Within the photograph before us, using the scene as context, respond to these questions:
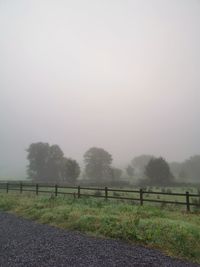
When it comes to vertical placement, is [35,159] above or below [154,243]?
above

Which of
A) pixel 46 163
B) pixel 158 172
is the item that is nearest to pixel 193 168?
pixel 158 172

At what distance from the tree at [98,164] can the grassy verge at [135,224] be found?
71.7 metres

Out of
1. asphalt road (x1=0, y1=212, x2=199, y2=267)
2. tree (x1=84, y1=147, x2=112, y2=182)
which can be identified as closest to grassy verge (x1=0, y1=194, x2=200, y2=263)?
asphalt road (x1=0, y1=212, x2=199, y2=267)

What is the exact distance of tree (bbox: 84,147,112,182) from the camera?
303ft

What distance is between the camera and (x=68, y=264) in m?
9.33

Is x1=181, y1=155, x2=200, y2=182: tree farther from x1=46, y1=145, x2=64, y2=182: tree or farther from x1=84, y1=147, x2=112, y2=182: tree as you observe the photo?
x1=46, y1=145, x2=64, y2=182: tree

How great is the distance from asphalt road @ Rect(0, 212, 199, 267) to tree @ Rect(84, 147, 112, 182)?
78674 mm

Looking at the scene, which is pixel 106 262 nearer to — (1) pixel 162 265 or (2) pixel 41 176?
(1) pixel 162 265

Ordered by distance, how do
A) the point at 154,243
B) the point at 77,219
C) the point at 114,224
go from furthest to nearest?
the point at 77,219
the point at 114,224
the point at 154,243

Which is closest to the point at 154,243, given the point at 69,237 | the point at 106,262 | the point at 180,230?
the point at 180,230

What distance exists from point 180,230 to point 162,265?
3.23 m

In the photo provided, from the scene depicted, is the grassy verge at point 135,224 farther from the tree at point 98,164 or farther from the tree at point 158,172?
the tree at point 98,164

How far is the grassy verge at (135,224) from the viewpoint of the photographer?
11391mm

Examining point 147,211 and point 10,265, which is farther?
point 147,211
